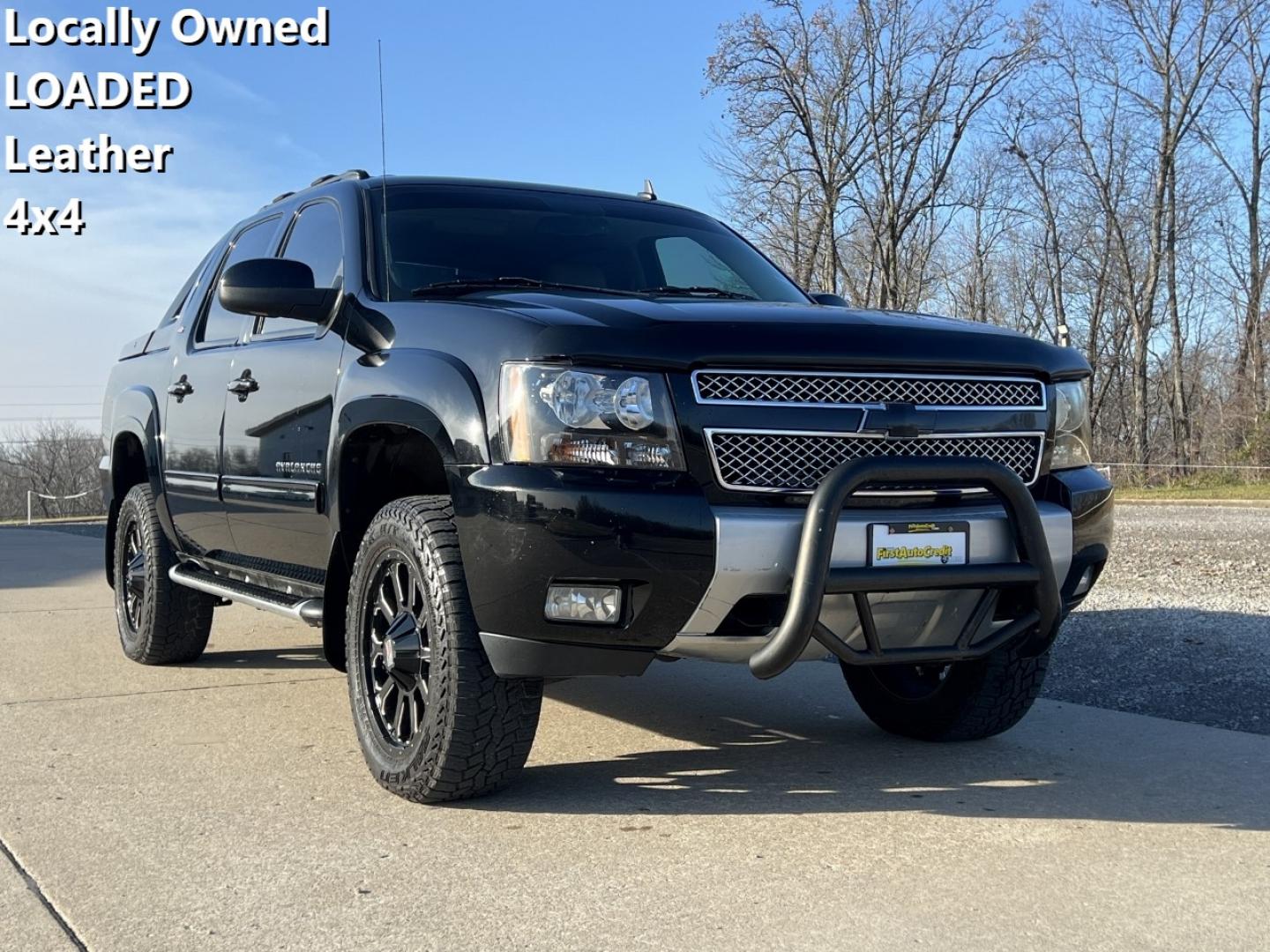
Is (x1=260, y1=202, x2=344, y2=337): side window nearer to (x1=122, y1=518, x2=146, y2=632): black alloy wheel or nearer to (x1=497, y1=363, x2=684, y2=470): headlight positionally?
(x1=497, y1=363, x2=684, y2=470): headlight

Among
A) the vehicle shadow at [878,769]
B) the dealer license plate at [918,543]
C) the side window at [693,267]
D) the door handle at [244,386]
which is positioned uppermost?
the side window at [693,267]

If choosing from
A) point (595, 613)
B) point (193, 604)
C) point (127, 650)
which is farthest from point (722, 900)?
point (127, 650)

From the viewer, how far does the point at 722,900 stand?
3.03 m

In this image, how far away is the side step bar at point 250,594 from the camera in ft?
15.1

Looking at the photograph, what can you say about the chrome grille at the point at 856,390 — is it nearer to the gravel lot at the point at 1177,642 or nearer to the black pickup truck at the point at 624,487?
the black pickup truck at the point at 624,487

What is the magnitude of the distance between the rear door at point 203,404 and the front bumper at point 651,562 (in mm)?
2245

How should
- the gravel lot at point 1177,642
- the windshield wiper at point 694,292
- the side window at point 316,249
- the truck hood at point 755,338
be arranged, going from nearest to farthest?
the truck hood at point 755,338, the windshield wiper at point 694,292, the side window at point 316,249, the gravel lot at point 1177,642

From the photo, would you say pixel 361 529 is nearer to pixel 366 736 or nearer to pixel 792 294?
pixel 366 736

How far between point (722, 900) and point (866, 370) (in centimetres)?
146

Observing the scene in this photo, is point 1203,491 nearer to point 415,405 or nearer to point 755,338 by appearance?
point 755,338

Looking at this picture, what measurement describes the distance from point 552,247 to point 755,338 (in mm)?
1552

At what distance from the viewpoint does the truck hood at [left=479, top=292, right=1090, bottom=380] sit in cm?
348

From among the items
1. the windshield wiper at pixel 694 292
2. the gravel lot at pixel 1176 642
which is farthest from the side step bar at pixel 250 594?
the gravel lot at pixel 1176 642

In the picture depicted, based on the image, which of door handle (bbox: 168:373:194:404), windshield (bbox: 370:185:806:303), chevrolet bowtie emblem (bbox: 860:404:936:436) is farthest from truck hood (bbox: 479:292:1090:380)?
door handle (bbox: 168:373:194:404)
